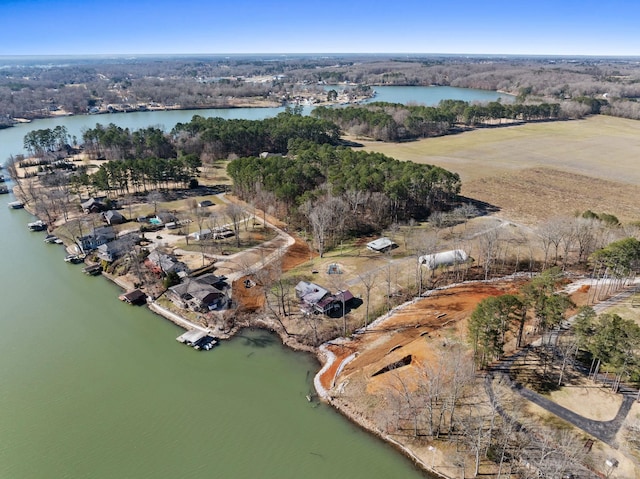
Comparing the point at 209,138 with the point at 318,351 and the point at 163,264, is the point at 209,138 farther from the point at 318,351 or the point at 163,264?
the point at 318,351

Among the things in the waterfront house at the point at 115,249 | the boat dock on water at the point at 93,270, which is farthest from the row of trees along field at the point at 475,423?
the boat dock on water at the point at 93,270

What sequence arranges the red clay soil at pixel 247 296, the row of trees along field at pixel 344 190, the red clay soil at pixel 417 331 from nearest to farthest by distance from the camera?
1. the red clay soil at pixel 417 331
2. the red clay soil at pixel 247 296
3. the row of trees along field at pixel 344 190

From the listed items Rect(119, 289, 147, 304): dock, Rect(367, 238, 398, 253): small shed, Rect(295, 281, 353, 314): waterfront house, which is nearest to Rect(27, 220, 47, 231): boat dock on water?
Rect(119, 289, 147, 304): dock

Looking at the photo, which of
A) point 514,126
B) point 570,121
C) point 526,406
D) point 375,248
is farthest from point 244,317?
point 570,121

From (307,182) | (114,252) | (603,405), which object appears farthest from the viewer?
(307,182)

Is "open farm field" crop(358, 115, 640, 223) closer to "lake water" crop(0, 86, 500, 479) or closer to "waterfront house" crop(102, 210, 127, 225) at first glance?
"lake water" crop(0, 86, 500, 479)

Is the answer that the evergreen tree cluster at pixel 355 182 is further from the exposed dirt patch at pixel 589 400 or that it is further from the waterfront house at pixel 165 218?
the exposed dirt patch at pixel 589 400

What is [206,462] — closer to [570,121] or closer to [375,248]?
[375,248]
